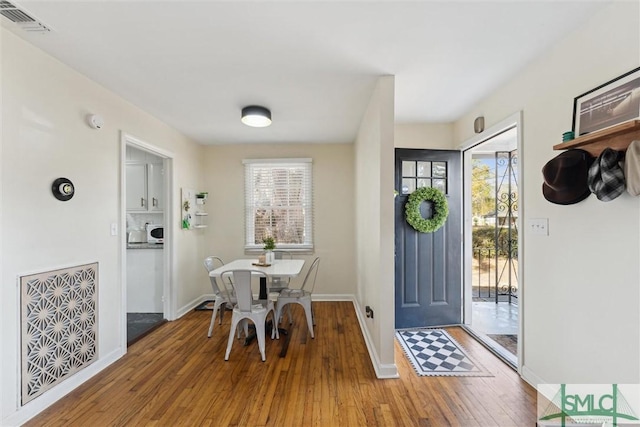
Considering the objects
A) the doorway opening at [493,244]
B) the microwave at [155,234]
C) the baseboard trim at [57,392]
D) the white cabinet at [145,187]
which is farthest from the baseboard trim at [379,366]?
the white cabinet at [145,187]

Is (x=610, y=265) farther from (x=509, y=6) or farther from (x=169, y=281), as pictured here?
(x=169, y=281)

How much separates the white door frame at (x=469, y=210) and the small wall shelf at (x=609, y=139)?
0.61m

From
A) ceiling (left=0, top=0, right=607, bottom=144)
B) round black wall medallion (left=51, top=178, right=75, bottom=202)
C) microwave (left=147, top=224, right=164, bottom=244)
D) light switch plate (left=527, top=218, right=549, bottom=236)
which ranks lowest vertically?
microwave (left=147, top=224, right=164, bottom=244)

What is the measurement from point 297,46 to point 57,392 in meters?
3.04

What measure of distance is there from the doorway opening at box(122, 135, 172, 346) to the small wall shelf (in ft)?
12.8

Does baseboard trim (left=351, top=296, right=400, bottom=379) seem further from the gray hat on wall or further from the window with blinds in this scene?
the window with blinds

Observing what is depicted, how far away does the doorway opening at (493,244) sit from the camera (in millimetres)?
3361

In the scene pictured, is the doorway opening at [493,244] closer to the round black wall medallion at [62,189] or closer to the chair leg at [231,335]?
the chair leg at [231,335]

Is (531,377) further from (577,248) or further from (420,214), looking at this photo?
(420,214)

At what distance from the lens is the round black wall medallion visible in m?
2.04

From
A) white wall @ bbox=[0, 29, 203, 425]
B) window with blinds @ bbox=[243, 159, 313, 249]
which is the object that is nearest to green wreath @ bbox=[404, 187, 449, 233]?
window with blinds @ bbox=[243, 159, 313, 249]

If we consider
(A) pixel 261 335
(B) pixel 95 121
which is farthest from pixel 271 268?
(B) pixel 95 121

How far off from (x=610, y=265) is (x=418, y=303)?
1.92m

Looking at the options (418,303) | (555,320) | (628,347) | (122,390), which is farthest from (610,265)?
(122,390)
